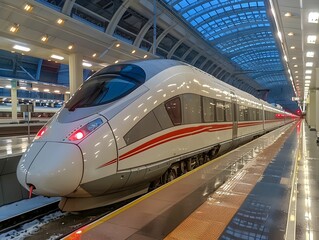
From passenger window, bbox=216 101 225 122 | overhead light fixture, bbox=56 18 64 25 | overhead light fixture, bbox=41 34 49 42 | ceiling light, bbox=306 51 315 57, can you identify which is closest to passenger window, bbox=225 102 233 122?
passenger window, bbox=216 101 225 122

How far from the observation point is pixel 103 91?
5766 mm

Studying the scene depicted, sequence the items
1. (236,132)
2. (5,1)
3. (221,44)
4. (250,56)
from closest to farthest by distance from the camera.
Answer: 1. (5,1)
2. (236,132)
3. (221,44)
4. (250,56)

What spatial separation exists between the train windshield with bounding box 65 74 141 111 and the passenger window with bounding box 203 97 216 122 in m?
2.85

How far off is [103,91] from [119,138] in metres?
1.18

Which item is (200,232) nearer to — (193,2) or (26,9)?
(26,9)

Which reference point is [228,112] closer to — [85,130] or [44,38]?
[85,130]

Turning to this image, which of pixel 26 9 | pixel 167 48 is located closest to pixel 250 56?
pixel 167 48

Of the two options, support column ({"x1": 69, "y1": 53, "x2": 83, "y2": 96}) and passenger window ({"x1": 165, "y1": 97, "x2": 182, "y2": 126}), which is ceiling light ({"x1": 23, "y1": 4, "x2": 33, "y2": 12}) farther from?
passenger window ({"x1": 165, "y1": 97, "x2": 182, "y2": 126})

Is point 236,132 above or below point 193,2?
below

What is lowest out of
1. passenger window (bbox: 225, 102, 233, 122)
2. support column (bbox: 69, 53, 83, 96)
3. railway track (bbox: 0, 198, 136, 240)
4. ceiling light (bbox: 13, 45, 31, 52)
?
railway track (bbox: 0, 198, 136, 240)

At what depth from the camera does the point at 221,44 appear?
33375 millimetres

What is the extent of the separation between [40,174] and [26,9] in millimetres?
7747

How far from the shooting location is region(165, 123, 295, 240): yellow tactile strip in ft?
11.4

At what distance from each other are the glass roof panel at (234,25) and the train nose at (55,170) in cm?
1812
